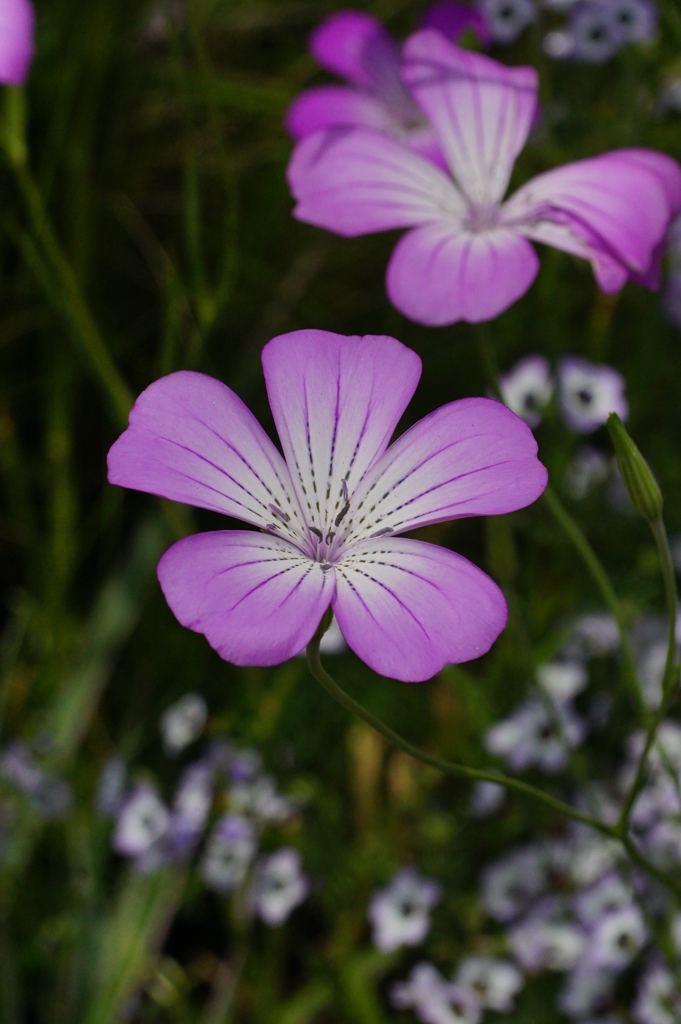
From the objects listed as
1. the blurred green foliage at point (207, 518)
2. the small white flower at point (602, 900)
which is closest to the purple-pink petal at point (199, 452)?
the blurred green foliage at point (207, 518)

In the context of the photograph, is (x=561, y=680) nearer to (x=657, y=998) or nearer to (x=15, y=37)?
(x=657, y=998)

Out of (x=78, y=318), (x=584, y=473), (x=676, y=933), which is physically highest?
(x=78, y=318)

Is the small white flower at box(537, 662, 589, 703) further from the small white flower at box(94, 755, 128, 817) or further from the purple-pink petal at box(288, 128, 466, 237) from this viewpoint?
the purple-pink petal at box(288, 128, 466, 237)

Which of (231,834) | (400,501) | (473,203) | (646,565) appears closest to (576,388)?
(646,565)

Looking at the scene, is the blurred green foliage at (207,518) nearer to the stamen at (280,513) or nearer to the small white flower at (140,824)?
the small white flower at (140,824)

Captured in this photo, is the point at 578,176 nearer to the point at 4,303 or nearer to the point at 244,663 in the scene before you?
the point at 244,663

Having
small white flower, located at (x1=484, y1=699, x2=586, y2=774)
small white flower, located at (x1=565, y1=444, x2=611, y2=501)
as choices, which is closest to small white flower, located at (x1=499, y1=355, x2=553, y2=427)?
small white flower, located at (x1=565, y1=444, x2=611, y2=501)

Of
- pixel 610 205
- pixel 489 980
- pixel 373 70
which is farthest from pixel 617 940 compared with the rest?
pixel 373 70
